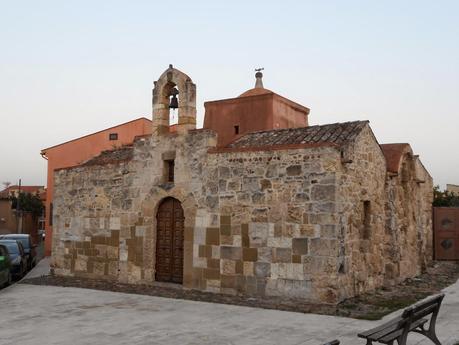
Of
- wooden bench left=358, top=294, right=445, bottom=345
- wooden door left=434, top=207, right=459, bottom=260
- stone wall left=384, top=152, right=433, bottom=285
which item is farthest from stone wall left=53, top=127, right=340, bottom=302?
wooden door left=434, top=207, right=459, bottom=260

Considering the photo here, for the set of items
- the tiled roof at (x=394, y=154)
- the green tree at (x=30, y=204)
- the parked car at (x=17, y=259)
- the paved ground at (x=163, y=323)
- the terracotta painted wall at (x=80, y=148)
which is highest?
the terracotta painted wall at (x=80, y=148)

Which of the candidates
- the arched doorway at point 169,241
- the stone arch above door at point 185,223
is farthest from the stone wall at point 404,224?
the arched doorway at point 169,241

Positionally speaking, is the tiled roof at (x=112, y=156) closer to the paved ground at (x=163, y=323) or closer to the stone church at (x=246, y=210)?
the stone church at (x=246, y=210)

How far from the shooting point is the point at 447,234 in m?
19.6

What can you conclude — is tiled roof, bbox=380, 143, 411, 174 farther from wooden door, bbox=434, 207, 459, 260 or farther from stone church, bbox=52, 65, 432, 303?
wooden door, bbox=434, 207, 459, 260

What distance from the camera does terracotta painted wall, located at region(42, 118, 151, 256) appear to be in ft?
77.4

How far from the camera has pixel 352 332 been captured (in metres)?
7.78

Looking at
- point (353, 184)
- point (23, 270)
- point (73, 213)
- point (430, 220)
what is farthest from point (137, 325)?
point (430, 220)

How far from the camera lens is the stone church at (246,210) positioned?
10.6 meters

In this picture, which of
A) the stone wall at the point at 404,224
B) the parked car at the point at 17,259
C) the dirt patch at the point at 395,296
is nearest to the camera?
the dirt patch at the point at 395,296

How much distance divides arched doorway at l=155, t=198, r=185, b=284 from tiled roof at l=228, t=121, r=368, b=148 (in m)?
2.20

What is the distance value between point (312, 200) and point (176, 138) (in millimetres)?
4052

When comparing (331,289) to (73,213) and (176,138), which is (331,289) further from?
(73,213)

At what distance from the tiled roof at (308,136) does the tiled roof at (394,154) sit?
237 centimetres
